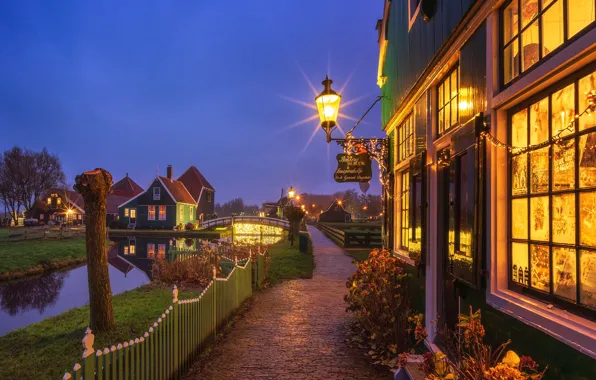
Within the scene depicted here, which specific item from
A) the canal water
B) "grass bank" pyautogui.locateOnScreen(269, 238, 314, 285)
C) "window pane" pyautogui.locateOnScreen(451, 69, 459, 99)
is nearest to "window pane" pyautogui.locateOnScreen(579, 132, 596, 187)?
"window pane" pyautogui.locateOnScreen(451, 69, 459, 99)

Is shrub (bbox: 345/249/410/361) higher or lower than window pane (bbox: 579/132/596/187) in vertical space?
lower

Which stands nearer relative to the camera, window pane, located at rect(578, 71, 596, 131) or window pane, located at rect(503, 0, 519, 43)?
window pane, located at rect(578, 71, 596, 131)

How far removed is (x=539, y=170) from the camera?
102 inches

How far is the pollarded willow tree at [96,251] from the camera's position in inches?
278

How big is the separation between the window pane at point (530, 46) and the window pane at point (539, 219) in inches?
36.6

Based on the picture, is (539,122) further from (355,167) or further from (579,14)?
(355,167)

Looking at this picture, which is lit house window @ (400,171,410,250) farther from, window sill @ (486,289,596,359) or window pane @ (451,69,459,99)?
window sill @ (486,289,596,359)

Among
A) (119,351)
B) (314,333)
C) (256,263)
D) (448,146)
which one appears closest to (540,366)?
(448,146)

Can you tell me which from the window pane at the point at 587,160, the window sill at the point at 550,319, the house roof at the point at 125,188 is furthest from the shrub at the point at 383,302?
the house roof at the point at 125,188

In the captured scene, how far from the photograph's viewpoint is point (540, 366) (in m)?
2.47

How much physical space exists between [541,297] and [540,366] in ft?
1.35

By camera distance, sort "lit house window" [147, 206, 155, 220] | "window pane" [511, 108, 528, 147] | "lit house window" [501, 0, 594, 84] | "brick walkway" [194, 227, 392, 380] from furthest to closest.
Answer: "lit house window" [147, 206, 155, 220] < "brick walkway" [194, 227, 392, 380] < "window pane" [511, 108, 528, 147] < "lit house window" [501, 0, 594, 84]

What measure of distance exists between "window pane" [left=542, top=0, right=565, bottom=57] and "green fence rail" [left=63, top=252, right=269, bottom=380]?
367 centimetres

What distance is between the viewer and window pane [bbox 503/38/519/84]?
9.72ft
